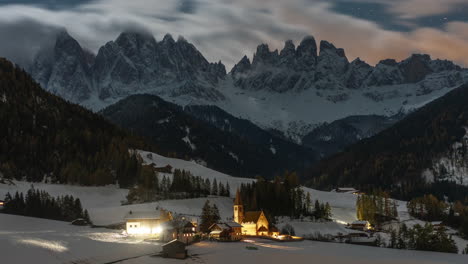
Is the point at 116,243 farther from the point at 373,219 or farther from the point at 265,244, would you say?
the point at 373,219

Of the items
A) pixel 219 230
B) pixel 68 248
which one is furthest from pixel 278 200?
pixel 68 248

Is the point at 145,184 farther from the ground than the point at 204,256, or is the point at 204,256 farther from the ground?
the point at 145,184

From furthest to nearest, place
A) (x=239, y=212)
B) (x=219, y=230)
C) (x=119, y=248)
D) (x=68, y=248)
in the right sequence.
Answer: (x=239, y=212) < (x=219, y=230) < (x=119, y=248) < (x=68, y=248)

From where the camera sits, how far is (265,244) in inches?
4478

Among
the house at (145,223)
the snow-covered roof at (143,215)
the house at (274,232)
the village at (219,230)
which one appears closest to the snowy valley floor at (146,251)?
the village at (219,230)

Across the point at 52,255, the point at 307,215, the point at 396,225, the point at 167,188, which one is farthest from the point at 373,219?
the point at 52,255

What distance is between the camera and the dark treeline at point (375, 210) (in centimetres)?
17862

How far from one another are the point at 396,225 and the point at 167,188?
67804 millimetres

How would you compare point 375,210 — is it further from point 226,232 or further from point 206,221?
point 226,232

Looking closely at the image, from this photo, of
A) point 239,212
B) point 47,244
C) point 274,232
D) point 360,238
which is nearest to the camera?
point 47,244

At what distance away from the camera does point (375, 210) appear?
183 meters

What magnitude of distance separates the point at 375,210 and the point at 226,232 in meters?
73.3

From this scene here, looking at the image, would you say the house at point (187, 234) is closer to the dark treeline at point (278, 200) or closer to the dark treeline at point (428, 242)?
the dark treeline at point (278, 200)

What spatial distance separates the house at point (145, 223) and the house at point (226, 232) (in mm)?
9295
